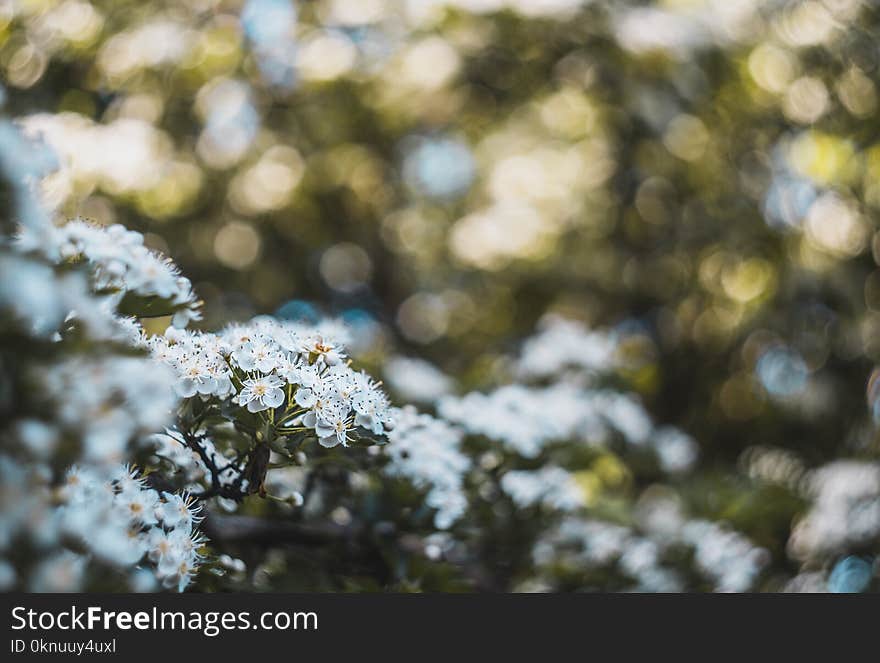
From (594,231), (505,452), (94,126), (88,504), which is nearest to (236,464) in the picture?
(88,504)

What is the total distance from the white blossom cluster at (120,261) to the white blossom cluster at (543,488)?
2.22ft

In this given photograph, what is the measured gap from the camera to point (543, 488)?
4.41 feet

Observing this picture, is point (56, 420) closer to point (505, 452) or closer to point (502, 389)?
point (505, 452)

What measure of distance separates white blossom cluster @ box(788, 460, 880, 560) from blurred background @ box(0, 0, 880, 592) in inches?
3.9

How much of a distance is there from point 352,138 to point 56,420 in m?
2.65

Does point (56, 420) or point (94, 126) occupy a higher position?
point (94, 126)

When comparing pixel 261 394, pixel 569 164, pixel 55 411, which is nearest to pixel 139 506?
pixel 261 394

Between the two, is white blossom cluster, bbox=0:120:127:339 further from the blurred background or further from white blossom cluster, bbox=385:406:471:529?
the blurred background

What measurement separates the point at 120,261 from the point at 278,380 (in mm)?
208

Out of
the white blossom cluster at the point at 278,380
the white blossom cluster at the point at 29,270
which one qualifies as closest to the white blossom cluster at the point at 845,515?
the white blossom cluster at the point at 278,380

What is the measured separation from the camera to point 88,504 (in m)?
0.66

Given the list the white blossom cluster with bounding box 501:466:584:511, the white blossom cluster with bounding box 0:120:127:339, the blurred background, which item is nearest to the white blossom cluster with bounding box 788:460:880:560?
the blurred background

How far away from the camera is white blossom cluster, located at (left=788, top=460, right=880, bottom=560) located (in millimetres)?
1924

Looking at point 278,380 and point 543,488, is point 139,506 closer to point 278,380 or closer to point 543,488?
point 278,380
